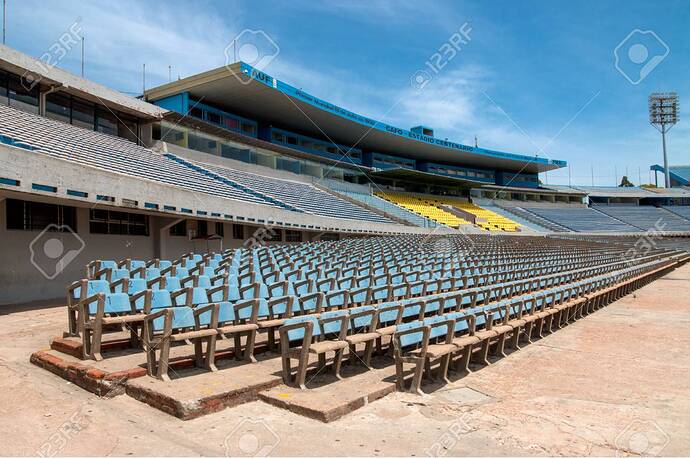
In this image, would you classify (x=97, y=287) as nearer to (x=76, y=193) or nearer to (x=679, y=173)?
(x=76, y=193)

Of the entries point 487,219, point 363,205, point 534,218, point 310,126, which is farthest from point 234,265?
point 534,218

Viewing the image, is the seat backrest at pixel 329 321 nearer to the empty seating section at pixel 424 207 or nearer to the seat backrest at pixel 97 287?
the seat backrest at pixel 97 287

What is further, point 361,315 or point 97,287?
point 97,287

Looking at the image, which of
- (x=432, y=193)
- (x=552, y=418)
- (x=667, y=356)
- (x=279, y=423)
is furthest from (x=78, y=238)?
(x=432, y=193)

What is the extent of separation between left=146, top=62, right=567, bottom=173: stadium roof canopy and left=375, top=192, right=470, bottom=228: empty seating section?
14.8ft

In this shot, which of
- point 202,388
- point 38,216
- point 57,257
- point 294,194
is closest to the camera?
point 202,388

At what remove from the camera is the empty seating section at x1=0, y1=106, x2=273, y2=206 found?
1302cm

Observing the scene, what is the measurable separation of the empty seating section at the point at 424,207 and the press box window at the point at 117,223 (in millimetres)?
28175

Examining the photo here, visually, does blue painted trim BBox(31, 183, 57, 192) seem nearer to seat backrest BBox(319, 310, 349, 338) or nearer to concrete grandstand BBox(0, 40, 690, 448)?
concrete grandstand BBox(0, 40, 690, 448)

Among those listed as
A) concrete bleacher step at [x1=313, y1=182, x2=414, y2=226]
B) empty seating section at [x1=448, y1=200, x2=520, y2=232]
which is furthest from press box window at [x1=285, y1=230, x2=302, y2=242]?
empty seating section at [x1=448, y1=200, x2=520, y2=232]

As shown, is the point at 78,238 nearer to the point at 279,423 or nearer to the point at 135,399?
the point at 135,399

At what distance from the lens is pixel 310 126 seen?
120 ft

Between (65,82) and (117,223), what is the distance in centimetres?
808

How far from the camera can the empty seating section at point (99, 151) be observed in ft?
42.7
